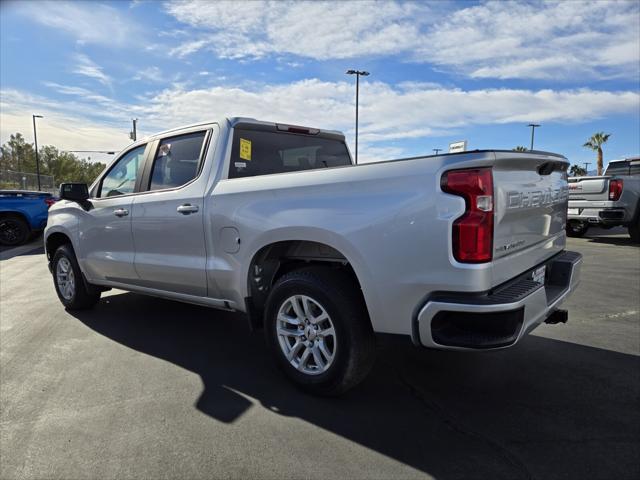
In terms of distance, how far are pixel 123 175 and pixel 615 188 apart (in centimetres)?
953

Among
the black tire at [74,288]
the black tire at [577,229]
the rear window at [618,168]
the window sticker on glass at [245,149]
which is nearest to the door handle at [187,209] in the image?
the window sticker on glass at [245,149]

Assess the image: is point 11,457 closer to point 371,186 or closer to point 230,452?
point 230,452

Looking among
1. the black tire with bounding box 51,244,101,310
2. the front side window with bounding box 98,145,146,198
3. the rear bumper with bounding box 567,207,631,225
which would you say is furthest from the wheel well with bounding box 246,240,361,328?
the rear bumper with bounding box 567,207,631,225

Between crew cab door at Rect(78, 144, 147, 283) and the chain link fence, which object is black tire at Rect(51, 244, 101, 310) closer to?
crew cab door at Rect(78, 144, 147, 283)

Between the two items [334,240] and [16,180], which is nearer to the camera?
[334,240]

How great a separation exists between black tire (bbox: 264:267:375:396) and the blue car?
11.4m

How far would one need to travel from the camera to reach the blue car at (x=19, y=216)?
11945 mm

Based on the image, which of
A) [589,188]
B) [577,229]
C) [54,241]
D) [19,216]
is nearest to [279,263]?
[54,241]

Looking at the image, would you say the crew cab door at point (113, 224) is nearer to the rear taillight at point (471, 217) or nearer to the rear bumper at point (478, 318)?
the rear bumper at point (478, 318)

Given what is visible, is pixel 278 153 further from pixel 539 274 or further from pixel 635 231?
pixel 635 231

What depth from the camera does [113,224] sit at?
4.61 meters

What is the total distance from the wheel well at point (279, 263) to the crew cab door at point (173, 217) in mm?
500

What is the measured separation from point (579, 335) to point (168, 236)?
12.5 ft

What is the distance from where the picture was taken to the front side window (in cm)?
461
